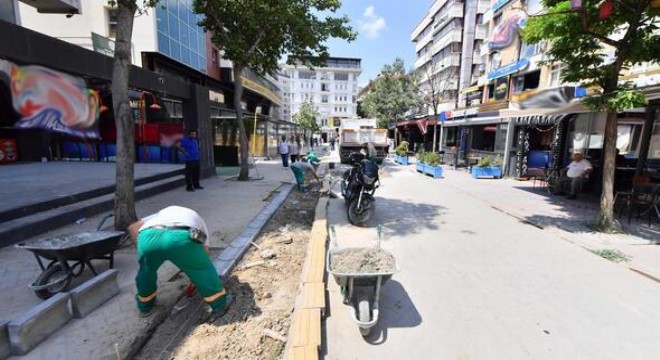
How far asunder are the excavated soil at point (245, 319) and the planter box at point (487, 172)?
11.3 m

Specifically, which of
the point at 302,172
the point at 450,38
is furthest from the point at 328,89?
the point at 302,172

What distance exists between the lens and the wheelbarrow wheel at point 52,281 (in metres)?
3.06

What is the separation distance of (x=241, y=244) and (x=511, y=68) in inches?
760

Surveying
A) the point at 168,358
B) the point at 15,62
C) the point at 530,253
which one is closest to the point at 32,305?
the point at 168,358

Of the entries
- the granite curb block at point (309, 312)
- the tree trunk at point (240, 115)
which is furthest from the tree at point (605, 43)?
the tree trunk at point (240, 115)

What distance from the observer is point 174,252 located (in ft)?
9.01

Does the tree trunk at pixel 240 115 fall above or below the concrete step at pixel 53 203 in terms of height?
above

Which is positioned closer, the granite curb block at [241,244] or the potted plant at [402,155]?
the granite curb block at [241,244]

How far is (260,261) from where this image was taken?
445cm

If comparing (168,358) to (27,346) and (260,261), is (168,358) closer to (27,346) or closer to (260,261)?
(27,346)

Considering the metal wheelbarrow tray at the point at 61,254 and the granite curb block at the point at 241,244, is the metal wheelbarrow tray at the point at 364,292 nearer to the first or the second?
the granite curb block at the point at 241,244

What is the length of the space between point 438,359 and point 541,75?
19696 millimetres

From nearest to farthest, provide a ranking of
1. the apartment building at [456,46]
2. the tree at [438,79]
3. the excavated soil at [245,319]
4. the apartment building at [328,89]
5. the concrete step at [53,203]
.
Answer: the excavated soil at [245,319] < the concrete step at [53,203] < the apartment building at [456,46] < the tree at [438,79] < the apartment building at [328,89]

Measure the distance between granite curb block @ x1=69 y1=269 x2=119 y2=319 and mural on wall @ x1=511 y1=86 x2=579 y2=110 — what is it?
9.80m
